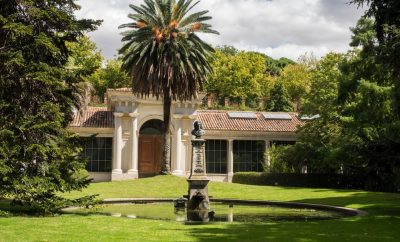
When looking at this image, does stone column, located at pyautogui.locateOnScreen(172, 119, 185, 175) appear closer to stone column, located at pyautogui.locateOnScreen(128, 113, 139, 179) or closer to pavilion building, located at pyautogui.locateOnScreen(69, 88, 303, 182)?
pavilion building, located at pyautogui.locateOnScreen(69, 88, 303, 182)

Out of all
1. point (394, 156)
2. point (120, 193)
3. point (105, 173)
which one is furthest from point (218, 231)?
point (105, 173)

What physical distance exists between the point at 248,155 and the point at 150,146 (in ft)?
28.1

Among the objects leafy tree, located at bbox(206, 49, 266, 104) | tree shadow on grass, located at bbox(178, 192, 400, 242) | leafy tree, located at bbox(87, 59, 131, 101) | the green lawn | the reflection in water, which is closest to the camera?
the green lawn

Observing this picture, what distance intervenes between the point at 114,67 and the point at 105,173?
22.1 meters

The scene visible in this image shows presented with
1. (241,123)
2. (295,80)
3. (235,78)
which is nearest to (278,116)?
(241,123)

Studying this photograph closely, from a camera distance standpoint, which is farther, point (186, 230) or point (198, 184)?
point (198, 184)

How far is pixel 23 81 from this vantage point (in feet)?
52.3

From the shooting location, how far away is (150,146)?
44.2 metres

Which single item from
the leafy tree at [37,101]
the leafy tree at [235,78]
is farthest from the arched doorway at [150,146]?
the leafy tree at [37,101]

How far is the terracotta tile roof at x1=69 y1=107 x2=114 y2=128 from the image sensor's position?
43.2 meters

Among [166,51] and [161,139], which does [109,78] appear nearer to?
[161,139]

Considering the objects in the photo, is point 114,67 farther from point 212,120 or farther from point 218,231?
point 218,231

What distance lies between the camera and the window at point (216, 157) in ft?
150

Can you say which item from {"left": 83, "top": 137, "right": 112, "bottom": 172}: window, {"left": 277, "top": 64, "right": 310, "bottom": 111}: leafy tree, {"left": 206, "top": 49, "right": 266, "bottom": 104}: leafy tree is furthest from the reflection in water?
{"left": 277, "top": 64, "right": 310, "bottom": 111}: leafy tree
